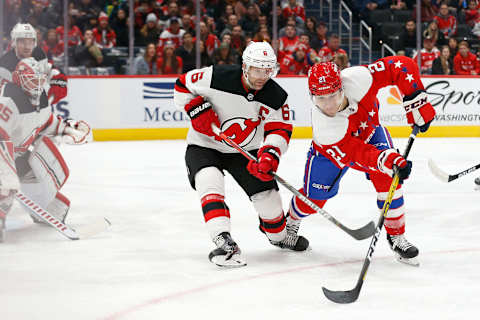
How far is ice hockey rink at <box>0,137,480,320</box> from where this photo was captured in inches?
100

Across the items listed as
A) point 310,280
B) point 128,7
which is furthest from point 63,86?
point 128,7

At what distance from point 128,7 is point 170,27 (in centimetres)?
55

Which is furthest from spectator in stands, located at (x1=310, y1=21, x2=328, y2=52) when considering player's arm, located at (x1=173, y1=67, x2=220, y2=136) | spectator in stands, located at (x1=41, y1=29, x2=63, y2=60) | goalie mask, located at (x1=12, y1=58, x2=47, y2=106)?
player's arm, located at (x1=173, y1=67, x2=220, y2=136)

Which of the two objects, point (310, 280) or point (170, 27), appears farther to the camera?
point (170, 27)

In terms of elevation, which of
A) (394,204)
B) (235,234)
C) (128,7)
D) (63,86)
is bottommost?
(235,234)

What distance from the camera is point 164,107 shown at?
8602 mm

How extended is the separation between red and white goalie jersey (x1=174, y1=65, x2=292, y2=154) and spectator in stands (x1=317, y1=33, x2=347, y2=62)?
566 cm

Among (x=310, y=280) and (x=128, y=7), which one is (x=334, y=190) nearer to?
(x=310, y=280)

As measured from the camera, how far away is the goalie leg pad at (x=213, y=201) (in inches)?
123

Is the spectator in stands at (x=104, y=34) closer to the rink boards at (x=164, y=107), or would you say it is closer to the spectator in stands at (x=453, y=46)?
the rink boards at (x=164, y=107)

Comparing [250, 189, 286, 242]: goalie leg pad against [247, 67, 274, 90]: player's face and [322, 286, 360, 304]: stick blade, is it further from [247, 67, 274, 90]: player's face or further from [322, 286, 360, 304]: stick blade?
[322, 286, 360, 304]: stick blade

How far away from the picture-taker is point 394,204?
10.4ft

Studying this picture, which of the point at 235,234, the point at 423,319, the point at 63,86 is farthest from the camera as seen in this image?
the point at 63,86

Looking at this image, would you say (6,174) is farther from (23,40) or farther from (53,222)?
(23,40)
